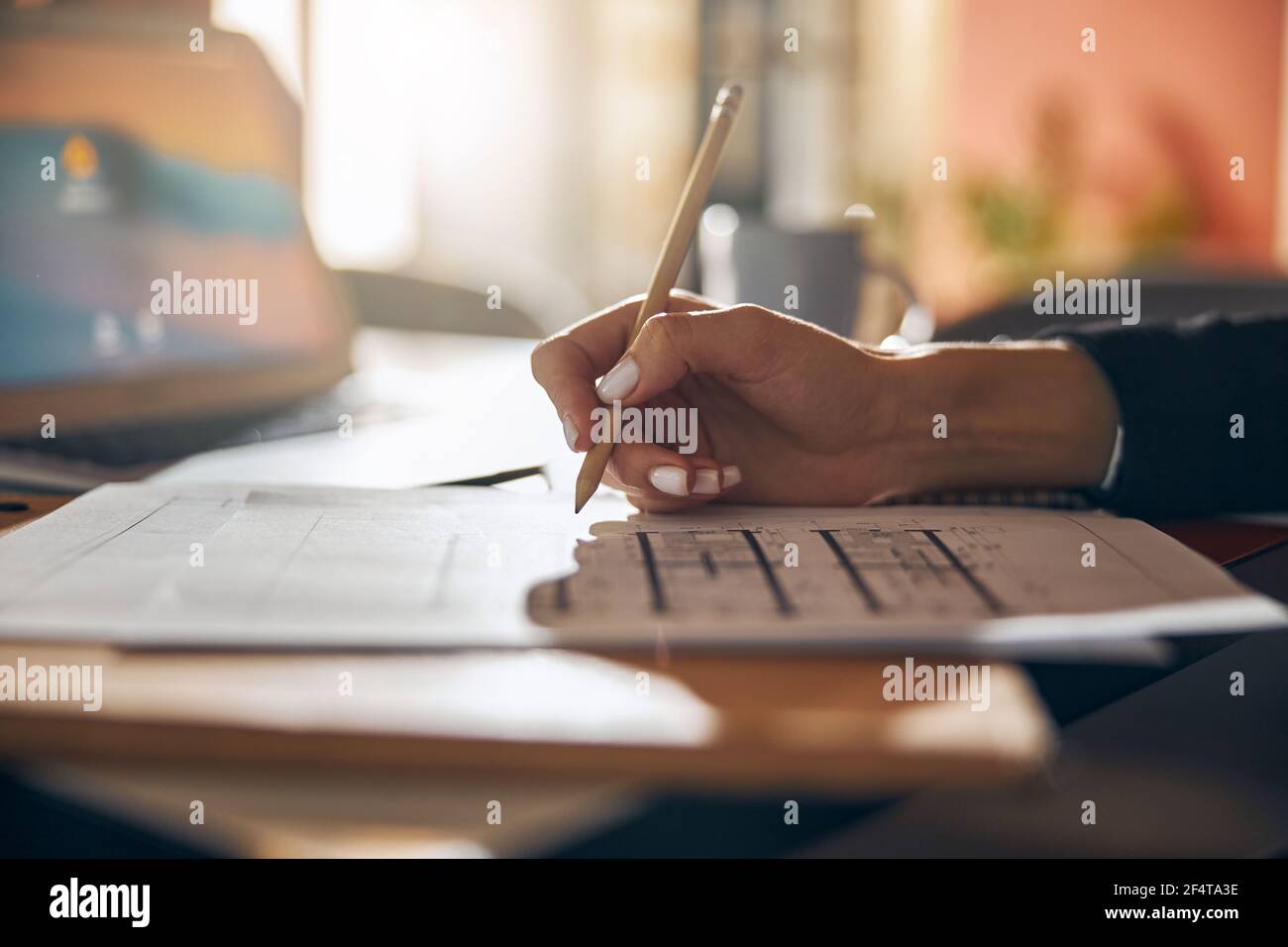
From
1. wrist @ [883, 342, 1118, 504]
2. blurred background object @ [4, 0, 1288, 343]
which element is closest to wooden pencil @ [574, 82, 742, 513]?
wrist @ [883, 342, 1118, 504]

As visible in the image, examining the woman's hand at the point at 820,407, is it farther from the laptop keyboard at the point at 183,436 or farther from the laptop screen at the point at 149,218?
the laptop screen at the point at 149,218

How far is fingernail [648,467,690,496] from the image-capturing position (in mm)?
503

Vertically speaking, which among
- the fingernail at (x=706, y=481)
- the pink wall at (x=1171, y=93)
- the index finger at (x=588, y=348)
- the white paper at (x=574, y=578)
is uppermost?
the pink wall at (x=1171, y=93)

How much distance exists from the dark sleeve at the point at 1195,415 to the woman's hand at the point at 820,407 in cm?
2

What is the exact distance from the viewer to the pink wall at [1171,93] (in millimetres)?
3773

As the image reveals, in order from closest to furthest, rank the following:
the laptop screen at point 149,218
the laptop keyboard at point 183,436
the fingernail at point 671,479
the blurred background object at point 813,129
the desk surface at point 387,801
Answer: the desk surface at point 387,801
the fingernail at point 671,479
the laptop keyboard at point 183,436
the laptop screen at point 149,218
the blurred background object at point 813,129

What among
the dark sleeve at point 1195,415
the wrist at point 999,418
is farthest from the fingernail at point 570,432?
the dark sleeve at point 1195,415

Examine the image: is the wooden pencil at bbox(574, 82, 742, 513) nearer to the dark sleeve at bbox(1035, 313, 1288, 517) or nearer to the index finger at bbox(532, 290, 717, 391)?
the index finger at bbox(532, 290, 717, 391)

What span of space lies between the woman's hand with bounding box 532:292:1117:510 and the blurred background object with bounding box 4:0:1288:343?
2.41m

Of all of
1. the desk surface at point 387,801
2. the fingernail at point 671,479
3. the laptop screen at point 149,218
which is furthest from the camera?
the laptop screen at point 149,218

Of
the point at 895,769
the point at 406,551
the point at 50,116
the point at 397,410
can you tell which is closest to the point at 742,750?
the point at 895,769
